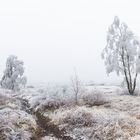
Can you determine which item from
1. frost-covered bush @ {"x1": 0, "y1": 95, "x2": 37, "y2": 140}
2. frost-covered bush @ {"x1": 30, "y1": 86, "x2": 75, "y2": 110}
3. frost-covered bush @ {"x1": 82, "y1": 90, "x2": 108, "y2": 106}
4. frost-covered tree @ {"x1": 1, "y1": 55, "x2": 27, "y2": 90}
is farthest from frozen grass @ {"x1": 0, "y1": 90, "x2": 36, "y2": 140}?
frost-covered tree @ {"x1": 1, "y1": 55, "x2": 27, "y2": 90}

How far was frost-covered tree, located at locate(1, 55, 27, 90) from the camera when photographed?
6731cm

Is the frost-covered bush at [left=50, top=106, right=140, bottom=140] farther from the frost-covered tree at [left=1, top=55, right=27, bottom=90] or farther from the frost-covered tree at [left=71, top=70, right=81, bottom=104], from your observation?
the frost-covered tree at [left=1, top=55, right=27, bottom=90]

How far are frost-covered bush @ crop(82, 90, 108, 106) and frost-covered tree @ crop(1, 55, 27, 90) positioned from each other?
31.3 m

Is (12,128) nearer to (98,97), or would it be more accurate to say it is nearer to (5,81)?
(98,97)

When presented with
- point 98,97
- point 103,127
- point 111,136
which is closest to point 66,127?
point 103,127

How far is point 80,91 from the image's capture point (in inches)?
1521

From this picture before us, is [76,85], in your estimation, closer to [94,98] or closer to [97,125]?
[94,98]

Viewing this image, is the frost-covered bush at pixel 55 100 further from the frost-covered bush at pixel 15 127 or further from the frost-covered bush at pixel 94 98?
the frost-covered bush at pixel 15 127

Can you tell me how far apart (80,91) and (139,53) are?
47.9 feet

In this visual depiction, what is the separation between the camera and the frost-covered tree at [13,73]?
67.3 meters

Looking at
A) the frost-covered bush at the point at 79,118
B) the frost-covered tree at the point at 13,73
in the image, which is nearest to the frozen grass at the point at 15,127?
the frost-covered bush at the point at 79,118

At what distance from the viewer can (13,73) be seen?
66.9 meters

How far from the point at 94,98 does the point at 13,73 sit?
33.5m

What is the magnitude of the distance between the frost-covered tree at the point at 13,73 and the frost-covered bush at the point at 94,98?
103 ft
